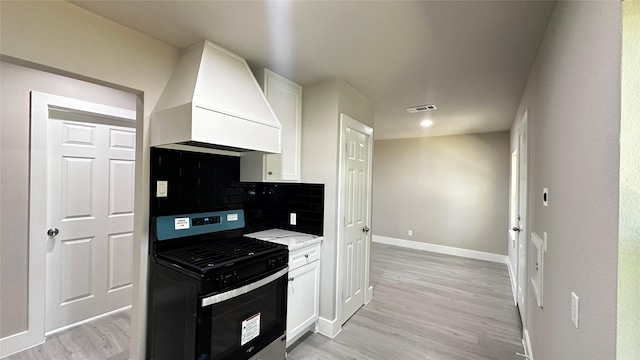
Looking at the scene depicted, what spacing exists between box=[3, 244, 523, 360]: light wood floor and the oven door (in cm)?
52

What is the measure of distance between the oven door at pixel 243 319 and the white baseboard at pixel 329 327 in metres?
0.62

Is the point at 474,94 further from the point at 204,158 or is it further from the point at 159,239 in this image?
the point at 159,239

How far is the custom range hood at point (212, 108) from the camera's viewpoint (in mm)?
1567

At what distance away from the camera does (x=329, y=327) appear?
Answer: 2.44 metres

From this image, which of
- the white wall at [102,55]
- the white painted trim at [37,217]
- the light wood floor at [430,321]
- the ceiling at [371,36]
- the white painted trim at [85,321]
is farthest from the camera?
the white painted trim at [85,321]

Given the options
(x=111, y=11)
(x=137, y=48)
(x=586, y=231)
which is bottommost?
(x=586, y=231)

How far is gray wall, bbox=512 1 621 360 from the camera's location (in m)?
0.74

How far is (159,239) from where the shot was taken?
178cm

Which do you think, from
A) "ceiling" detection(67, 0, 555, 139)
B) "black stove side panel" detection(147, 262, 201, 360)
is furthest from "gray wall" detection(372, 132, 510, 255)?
"black stove side panel" detection(147, 262, 201, 360)

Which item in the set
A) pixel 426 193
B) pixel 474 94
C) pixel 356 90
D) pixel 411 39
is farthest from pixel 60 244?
pixel 426 193

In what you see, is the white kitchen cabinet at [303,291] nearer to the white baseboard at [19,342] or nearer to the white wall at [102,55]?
the white wall at [102,55]

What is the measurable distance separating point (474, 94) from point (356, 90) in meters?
1.31

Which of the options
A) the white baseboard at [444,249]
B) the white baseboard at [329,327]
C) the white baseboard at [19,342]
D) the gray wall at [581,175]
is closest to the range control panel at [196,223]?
the white baseboard at [329,327]

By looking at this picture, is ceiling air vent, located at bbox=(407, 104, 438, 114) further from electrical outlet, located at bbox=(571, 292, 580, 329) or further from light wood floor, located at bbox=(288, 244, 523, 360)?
electrical outlet, located at bbox=(571, 292, 580, 329)
